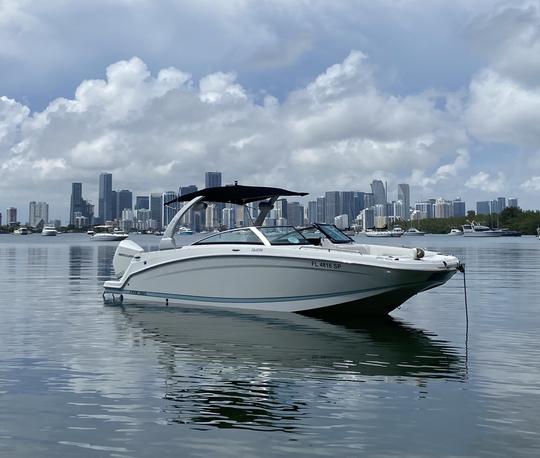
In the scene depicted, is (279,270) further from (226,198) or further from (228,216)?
(228,216)

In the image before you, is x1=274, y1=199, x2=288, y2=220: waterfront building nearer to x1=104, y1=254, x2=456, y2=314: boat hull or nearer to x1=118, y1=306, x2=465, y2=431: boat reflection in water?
x1=104, y1=254, x2=456, y2=314: boat hull

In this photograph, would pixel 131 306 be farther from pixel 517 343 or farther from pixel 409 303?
pixel 517 343

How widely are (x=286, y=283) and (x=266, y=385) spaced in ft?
26.4

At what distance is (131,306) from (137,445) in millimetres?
14218

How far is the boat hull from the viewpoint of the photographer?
53.8 feet

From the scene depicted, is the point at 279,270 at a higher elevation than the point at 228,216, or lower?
lower

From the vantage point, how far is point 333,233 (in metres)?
18.8

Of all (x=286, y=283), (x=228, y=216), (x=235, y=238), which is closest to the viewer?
(x=286, y=283)

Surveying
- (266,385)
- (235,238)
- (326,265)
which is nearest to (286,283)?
(326,265)

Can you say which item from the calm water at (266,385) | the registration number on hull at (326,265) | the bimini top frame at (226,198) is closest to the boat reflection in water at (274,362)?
the calm water at (266,385)

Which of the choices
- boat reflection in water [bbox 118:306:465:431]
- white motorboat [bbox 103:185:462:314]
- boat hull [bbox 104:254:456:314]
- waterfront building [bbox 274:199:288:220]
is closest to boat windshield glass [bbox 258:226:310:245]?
white motorboat [bbox 103:185:462:314]

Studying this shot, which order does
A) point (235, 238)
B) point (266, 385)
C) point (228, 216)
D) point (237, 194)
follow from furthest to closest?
point (228, 216)
point (237, 194)
point (235, 238)
point (266, 385)

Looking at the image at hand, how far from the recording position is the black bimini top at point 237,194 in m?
20.5

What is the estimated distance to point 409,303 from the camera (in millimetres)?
22062
